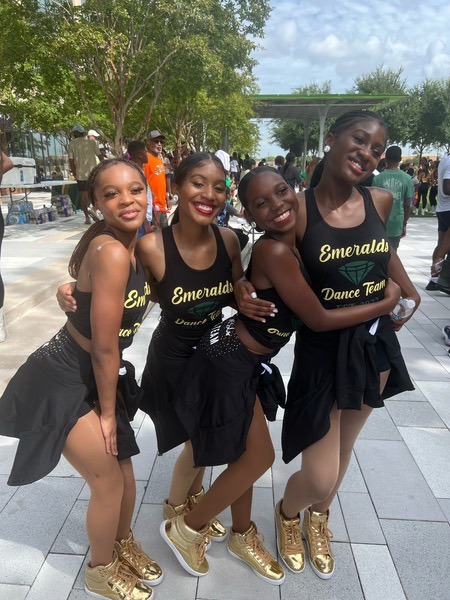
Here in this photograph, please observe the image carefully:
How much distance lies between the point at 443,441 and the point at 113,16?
10.4 meters

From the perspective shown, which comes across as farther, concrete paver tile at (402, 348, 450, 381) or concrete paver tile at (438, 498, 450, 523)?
concrete paver tile at (402, 348, 450, 381)

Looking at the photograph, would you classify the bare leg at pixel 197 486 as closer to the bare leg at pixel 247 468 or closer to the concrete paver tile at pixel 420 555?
the bare leg at pixel 247 468

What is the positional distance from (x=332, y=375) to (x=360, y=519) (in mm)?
986

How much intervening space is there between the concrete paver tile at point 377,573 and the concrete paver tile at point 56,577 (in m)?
1.25

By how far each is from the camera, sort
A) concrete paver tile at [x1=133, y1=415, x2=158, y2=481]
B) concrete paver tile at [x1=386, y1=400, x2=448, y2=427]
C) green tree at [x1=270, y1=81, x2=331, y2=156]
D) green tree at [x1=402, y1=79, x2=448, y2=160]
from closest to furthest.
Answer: concrete paver tile at [x1=133, y1=415, x2=158, y2=481]
concrete paver tile at [x1=386, y1=400, x2=448, y2=427]
green tree at [x1=402, y1=79, x2=448, y2=160]
green tree at [x1=270, y1=81, x2=331, y2=156]

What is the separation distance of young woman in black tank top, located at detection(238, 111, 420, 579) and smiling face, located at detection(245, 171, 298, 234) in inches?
3.7

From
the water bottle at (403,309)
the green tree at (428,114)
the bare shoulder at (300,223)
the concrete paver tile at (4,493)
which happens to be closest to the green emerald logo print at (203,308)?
the bare shoulder at (300,223)

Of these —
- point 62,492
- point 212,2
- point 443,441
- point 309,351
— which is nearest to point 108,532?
point 62,492

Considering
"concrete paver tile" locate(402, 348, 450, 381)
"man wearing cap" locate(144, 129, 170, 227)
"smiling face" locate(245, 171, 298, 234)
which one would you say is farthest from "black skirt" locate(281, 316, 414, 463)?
"man wearing cap" locate(144, 129, 170, 227)

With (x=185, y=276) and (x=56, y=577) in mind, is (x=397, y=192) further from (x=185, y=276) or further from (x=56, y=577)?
(x=56, y=577)

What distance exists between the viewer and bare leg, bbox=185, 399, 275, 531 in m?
1.86

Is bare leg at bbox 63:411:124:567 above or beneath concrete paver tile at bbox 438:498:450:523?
above

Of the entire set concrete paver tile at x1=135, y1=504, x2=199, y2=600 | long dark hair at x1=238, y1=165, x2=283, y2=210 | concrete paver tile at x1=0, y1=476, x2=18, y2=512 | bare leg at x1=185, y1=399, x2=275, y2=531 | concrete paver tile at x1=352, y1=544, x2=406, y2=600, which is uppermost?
long dark hair at x1=238, y1=165, x2=283, y2=210

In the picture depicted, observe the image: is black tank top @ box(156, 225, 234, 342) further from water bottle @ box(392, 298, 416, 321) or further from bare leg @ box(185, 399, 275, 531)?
water bottle @ box(392, 298, 416, 321)
